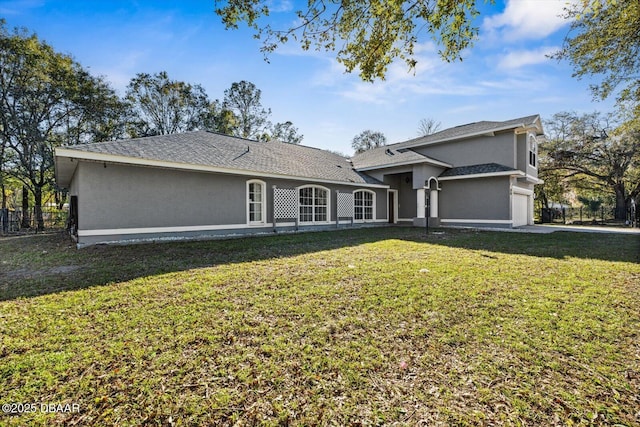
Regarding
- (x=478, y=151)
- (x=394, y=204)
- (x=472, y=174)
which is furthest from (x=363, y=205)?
(x=478, y=151)

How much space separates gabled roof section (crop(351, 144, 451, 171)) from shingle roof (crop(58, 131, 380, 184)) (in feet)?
2.79

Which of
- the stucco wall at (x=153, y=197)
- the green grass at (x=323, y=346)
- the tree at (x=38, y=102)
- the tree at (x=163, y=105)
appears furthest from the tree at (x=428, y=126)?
the green grass at (x=323, y=346)

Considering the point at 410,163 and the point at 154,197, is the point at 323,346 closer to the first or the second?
the point at 154,197

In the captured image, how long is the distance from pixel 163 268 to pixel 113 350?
3.41 meters

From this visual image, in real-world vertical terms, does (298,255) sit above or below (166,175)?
below

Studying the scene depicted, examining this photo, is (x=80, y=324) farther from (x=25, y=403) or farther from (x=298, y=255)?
(x=298, y=255)

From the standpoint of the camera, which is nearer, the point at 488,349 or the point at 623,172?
the point at 488,349

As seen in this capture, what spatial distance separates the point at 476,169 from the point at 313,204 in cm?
910

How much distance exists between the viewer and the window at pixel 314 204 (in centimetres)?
1384

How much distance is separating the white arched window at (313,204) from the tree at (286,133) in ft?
64.1

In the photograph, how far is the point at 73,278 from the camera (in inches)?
201

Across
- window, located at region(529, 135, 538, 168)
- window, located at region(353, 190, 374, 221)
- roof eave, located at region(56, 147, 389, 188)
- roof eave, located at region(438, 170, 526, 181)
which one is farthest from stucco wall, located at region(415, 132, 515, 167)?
roof eave, located at region(56, 147, 389, 188)

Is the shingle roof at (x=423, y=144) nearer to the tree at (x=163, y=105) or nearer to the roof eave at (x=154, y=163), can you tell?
the roof eave at (x=154, y=163)

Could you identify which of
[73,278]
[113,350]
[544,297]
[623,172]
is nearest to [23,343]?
[113,350]
